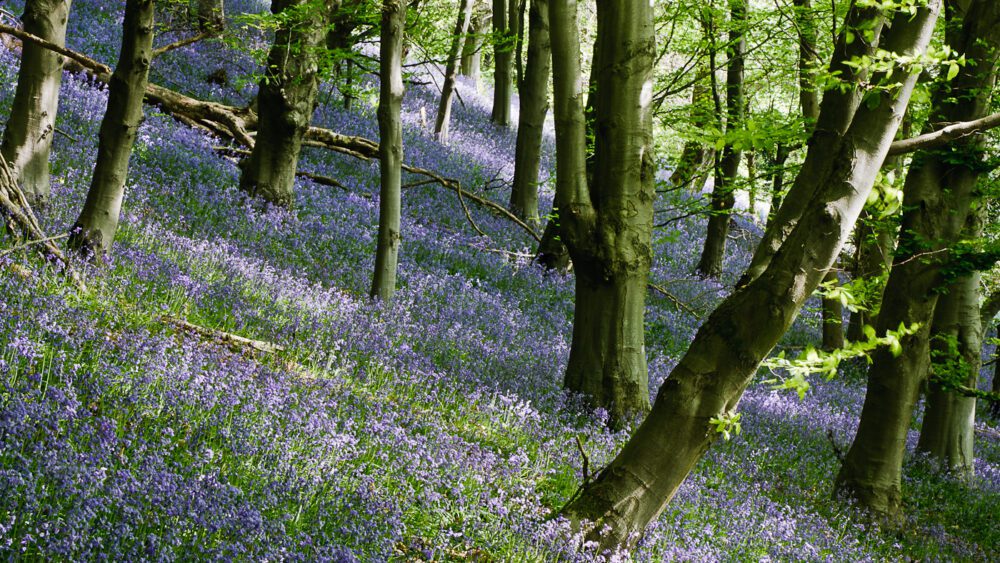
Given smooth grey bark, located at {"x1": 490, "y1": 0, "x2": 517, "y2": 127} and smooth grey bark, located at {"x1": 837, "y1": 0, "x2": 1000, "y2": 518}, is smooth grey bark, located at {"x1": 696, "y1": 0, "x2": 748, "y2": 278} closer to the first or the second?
smooth grey bark, located at {"x1": 837, "y1": 0, "x2": 1000, "y2": 518}

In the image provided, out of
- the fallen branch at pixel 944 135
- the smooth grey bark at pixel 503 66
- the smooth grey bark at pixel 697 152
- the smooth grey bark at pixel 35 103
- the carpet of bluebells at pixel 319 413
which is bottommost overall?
the carpet of bluebells at pixel 319 413

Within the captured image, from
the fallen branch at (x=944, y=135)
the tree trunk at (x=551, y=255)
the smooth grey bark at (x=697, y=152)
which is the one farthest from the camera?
the tree trunk at (x=551, y=255)

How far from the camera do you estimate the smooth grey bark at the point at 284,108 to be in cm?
966

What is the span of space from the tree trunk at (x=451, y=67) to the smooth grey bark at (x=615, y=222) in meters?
5.75

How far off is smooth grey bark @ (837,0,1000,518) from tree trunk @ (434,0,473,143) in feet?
22.6

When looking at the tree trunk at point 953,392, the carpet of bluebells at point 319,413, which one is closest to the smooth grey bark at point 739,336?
the carpet of bluebells at point 319,413

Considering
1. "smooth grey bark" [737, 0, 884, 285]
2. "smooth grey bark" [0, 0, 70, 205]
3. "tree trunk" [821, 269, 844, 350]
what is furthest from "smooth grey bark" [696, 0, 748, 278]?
→ "smooth grey bark" [0, 0, 70, 205]

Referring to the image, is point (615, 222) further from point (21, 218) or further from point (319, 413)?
point (21, 218)

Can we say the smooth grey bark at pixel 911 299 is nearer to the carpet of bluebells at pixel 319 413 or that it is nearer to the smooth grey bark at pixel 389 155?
the carpet of bluebells at pixel 319 413

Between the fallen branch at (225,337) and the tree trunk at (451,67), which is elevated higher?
the tree trunk at (451,67)

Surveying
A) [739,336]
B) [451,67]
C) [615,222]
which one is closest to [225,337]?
[615,222]

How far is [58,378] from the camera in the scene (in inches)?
170

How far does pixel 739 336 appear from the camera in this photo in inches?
169

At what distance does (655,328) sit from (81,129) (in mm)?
7922
